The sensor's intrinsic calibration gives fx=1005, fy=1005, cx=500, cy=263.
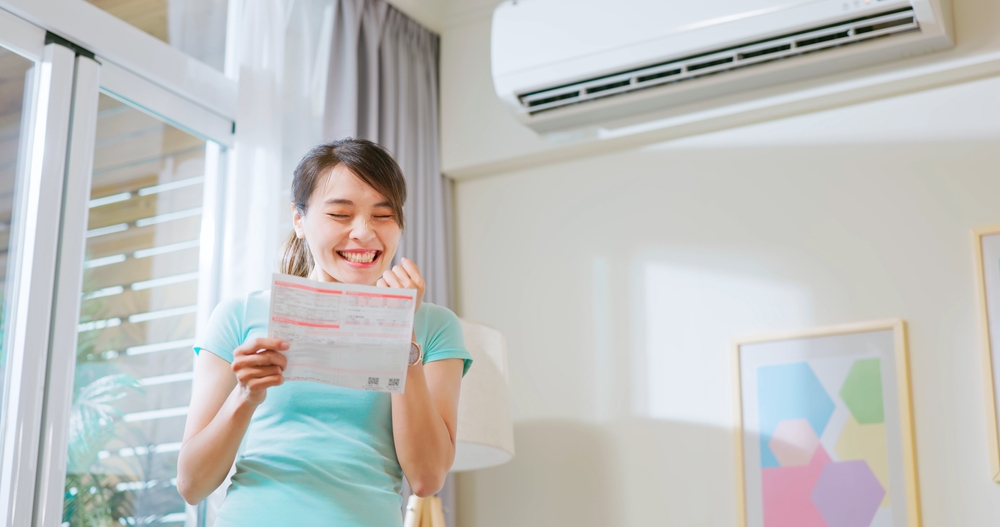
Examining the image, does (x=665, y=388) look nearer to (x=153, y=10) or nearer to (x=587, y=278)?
(x=587, y=278)

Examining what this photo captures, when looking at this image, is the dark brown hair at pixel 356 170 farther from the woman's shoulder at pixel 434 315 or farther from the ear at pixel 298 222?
the woman's shoulder at pixel 434 315

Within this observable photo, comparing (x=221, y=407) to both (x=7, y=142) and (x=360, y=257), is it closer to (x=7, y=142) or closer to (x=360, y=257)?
(x=360, y=257)

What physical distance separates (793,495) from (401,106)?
1516 mm

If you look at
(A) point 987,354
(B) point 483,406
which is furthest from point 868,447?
(B) point 483,406

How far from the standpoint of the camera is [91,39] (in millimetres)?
2150

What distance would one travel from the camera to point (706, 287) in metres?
2.64

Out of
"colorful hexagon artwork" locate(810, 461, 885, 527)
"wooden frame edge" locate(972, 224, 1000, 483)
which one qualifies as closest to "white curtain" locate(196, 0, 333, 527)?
"colorful hexagon artwork" locate(810, 461, 885, 527)

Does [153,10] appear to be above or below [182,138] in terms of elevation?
above

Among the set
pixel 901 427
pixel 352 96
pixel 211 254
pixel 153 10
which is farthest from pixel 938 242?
pixel 153 10

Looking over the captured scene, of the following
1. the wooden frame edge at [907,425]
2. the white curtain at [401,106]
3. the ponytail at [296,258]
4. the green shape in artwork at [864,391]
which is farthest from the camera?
the white curtain at [401,106]

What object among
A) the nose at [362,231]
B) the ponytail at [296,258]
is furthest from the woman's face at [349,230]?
the ponytail at [296,258]

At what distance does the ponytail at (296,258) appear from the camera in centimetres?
146

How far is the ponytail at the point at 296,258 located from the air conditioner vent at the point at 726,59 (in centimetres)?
134

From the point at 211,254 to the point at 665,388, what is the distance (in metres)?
1.20
